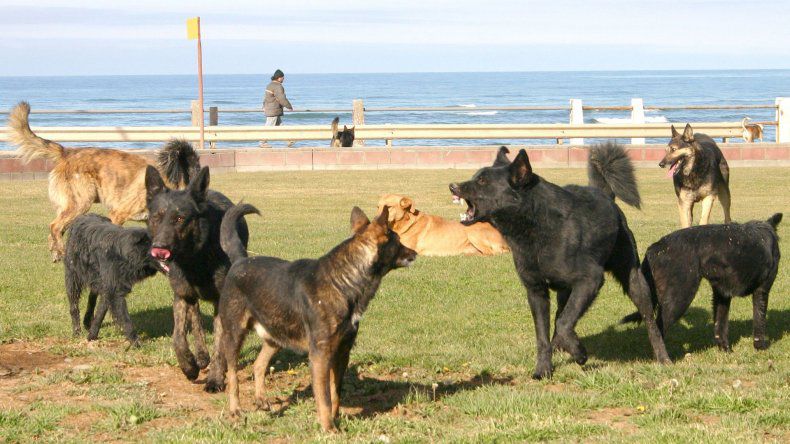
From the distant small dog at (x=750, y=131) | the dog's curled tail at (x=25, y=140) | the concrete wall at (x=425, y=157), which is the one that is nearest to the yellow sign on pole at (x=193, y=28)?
the concrete wall at (x=425, y=157)

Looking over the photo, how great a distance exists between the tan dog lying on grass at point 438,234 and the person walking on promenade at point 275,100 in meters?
17.2

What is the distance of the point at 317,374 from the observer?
6.41 metres

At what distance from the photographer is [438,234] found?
14578 mm

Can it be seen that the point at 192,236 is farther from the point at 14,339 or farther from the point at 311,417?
the point at 14,339

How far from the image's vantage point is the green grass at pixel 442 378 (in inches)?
257

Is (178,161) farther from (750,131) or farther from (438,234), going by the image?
(750,131)

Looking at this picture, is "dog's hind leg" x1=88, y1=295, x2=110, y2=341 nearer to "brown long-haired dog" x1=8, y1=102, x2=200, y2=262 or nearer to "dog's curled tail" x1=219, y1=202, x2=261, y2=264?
"dog's curled tail" x1=219, y1=202, x2=261, y2=264

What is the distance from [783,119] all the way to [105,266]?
984 inches

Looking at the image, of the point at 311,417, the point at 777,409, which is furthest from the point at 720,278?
the point at 311,417

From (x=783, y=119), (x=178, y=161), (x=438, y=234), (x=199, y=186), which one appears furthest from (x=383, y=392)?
(x=783, y=119)

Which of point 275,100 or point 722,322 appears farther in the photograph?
point 275,100

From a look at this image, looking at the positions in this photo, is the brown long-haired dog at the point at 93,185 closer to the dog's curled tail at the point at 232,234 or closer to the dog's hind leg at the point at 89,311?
the dog's hind leg at the point at 89,311

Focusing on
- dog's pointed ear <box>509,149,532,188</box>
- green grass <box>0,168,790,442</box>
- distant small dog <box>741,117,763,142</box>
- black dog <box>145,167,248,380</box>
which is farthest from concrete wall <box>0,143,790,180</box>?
dog's pointed ear <box>509,149,532,188</box>

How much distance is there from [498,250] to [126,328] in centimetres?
639
